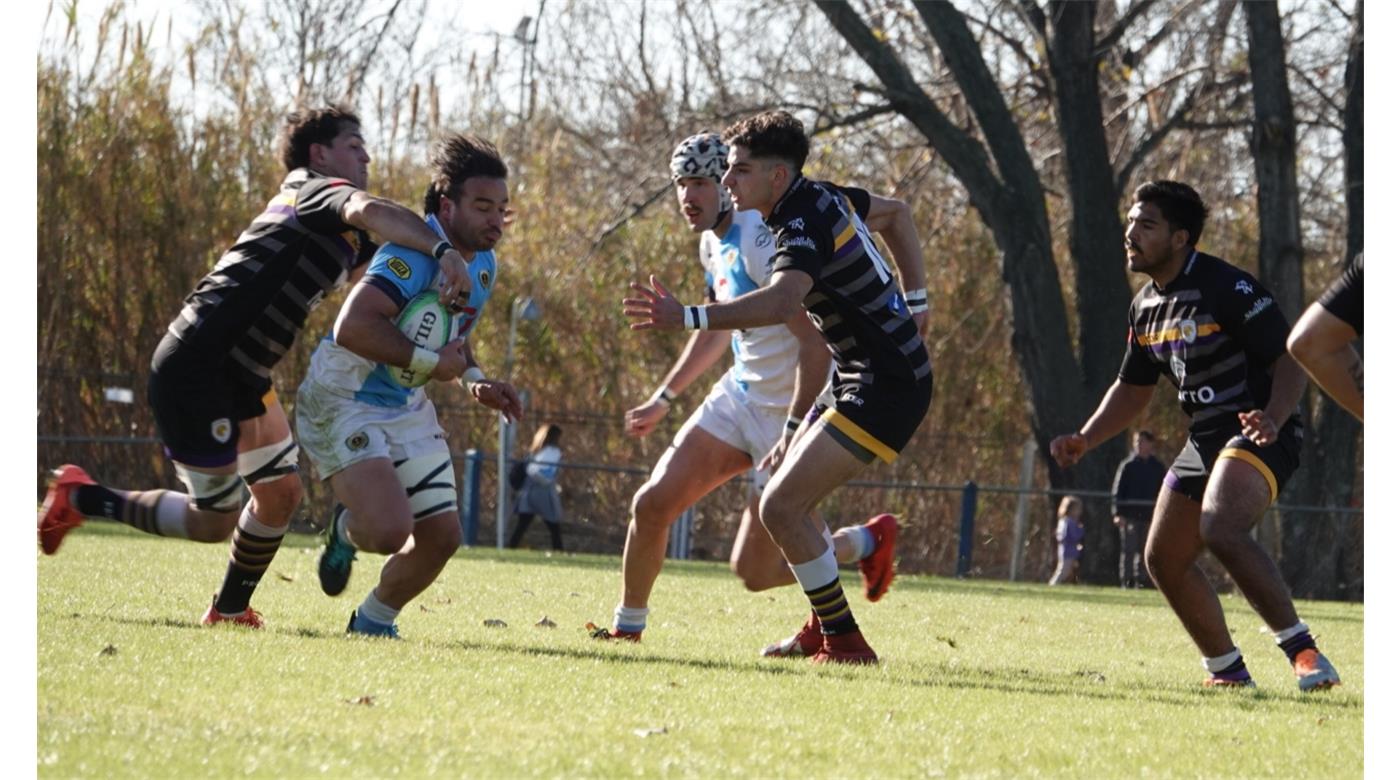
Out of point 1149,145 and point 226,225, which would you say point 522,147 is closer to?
point 226,225

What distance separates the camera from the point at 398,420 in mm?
6965

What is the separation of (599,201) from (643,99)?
1646mm

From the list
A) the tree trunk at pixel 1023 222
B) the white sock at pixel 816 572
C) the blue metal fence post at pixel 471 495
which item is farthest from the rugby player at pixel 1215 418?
the blue metal fence post at pixel 471 495

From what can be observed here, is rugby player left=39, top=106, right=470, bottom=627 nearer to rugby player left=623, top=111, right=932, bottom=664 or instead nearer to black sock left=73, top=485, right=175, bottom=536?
black sock left=73, top=485, right=175, bottom=536

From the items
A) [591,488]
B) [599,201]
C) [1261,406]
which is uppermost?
[599,201]

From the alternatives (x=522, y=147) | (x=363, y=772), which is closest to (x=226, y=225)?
(x=522, y=147)

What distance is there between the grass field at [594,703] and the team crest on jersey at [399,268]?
1.29m

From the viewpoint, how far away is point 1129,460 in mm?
19484

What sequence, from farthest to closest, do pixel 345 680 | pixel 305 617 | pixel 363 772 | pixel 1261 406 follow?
pixel 305 617, pixel 1261 406, pixel 345 680, pixel 363 772

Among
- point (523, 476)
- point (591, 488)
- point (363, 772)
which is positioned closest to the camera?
point (363, 772)

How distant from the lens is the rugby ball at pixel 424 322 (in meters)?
→ 6.80

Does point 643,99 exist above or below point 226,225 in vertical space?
above

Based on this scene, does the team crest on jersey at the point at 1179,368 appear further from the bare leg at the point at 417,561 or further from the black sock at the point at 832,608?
the bare leg at the point at 417,561

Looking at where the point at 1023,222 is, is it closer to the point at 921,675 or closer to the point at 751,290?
the point at 751,290
